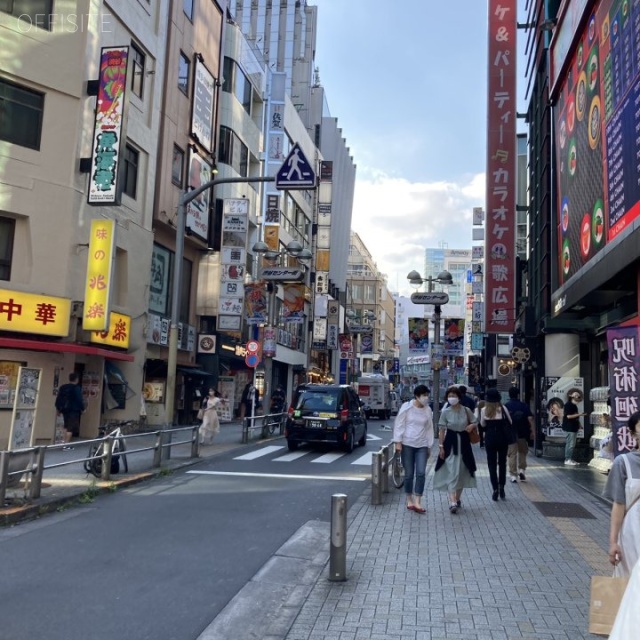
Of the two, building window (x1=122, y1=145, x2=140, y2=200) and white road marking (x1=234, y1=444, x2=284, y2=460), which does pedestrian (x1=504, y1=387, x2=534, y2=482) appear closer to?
white road marking (x1=234, y1=444, x2=284, y2=460)

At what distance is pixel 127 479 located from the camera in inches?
448

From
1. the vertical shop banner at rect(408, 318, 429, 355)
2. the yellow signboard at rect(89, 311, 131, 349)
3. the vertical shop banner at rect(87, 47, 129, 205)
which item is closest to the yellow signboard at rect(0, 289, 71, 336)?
the yellow signboard at rect(89, 311, 131, 349)

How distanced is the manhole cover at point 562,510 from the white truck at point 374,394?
101ft

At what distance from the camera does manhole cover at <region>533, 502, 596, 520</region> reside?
939 centimetres

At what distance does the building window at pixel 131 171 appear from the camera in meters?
20.9

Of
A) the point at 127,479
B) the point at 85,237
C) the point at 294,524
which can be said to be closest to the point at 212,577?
the point at 294,524

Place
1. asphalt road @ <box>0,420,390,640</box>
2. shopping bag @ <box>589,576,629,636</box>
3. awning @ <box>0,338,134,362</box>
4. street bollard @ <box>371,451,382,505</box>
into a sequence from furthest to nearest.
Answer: awning @ <box>0,338,134,362</box>
street bollard @ <box>371,451,382,505</box>
asphalt road @ <box>0,420,390,640</box>
shopping bag @ <box>589,576,629,636</box>

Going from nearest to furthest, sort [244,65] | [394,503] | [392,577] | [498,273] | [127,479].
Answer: [392,577] < [394,503] < [127,479] < [498,273] < [244,65]

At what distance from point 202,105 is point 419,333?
13.6 metres

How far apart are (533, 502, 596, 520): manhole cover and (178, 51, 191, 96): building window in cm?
2052

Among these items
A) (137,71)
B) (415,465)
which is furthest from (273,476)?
(137,71)

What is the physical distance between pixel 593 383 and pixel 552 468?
340cm

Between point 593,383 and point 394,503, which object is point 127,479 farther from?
point 593,383

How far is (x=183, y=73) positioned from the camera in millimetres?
25000
